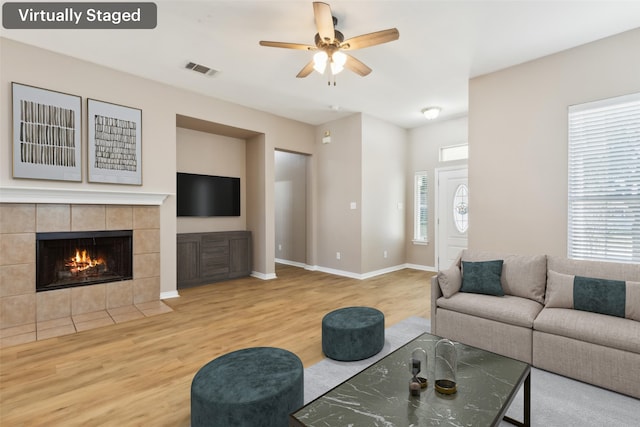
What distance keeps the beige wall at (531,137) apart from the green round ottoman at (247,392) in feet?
11.0

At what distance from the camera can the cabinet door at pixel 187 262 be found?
4.98 meters

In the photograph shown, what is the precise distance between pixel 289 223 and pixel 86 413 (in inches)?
217

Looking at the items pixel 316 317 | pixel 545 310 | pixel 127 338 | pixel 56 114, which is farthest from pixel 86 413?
pixel 545 310

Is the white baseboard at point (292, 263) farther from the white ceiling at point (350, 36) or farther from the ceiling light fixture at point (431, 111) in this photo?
the ceiling light fixture at point (431, 111)

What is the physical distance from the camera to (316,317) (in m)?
3.66

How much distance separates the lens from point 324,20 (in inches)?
98.6

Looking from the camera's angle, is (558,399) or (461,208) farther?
(461,208)

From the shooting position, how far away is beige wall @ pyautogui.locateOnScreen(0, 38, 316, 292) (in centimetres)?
333

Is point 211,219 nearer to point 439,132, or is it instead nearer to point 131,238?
point 131,238

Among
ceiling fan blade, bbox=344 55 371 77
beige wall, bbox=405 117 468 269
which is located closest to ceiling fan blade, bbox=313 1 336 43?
ceiling fan blade, bbox=344 55 371 77

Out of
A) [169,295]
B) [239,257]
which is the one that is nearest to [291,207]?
[239,257]

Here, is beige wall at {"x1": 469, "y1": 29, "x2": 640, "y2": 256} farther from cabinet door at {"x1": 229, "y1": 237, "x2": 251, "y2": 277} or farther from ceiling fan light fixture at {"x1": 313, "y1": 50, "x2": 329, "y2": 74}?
cabinet door at {"x1": 229, "y1": 237, "x2": 251, "y2": 277}

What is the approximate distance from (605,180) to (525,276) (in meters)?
1.45

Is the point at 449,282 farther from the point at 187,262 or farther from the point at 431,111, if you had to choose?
the point at 187,262
